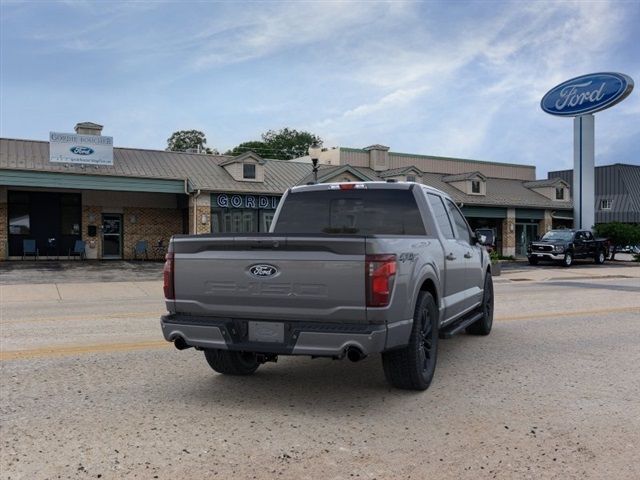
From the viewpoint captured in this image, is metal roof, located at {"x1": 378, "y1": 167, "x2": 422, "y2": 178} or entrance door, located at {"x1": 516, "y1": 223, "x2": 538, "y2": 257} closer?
metal roof, located at {"x1": 378, "y1": 167, "x2": 422, "y2": 178}

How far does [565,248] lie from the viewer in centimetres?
2897

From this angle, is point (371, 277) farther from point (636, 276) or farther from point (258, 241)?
point (636, 276)

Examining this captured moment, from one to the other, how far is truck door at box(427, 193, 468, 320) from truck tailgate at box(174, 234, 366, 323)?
1802 millimetres

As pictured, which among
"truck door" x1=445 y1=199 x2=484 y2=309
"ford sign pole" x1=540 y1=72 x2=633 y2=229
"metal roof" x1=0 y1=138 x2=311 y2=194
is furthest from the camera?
"ford sign pole" x1=540 y1=72 x2=633 y2=229

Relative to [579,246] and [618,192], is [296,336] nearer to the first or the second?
[579,246]

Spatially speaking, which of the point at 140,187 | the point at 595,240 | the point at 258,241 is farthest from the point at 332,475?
the point at 595,240

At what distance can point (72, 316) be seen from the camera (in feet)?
34.3

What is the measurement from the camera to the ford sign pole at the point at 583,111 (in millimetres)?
33594

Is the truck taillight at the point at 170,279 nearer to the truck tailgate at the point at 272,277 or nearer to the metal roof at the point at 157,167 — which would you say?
the truck tailgate at the point at 272,277

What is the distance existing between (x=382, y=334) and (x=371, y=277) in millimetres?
439

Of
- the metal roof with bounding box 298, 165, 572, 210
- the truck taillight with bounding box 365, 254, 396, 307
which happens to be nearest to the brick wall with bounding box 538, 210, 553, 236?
the metal roof with bounding box 298, 165, 572, 210

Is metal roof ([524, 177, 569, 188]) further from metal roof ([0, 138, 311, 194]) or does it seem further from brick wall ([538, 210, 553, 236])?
metal roof ([0, 138, 311, 194])

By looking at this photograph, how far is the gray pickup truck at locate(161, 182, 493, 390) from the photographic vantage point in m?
4.55

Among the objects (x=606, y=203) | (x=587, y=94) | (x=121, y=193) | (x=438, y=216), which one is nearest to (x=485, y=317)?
(x=438, y=216)
